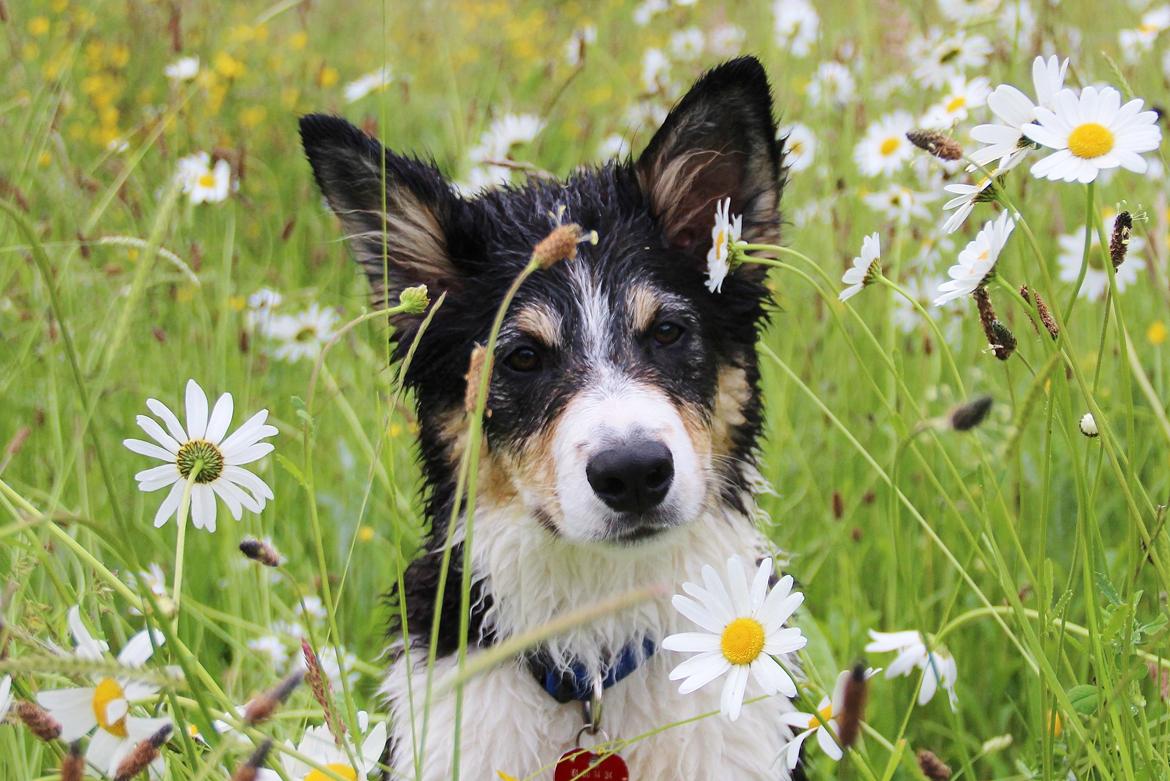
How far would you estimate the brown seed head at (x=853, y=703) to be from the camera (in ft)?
3.63

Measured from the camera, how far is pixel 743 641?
65.9 inches

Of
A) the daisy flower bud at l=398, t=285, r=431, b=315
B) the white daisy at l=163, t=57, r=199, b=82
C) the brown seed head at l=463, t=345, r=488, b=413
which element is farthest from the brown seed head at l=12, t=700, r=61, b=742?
the white daisy at l=163, t=57, r=199, b=82

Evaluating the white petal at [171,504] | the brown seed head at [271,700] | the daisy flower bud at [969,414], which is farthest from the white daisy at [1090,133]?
the white petal at [171,504]

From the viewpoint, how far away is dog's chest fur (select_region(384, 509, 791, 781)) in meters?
2.54

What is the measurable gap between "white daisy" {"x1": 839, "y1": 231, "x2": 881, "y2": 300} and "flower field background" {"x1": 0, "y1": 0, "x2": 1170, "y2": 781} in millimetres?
13

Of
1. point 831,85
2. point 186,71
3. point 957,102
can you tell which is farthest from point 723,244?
point 186,71

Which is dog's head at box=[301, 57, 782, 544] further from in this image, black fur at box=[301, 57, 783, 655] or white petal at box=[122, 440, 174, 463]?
white petal at box=[122, 440, 174, 463]

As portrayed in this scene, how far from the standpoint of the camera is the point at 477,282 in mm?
2879

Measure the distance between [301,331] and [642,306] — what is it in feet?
5.70

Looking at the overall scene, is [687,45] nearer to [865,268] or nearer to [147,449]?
[865,268]

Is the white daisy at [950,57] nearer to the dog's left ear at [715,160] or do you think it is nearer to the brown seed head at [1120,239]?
the dog's left ear at [715,160]

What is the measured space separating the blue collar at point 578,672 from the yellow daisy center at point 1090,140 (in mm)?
1606

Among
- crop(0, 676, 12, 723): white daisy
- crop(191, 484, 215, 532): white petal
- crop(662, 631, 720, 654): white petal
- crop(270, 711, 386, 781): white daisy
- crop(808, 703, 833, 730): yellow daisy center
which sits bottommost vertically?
crop(808, 703, 833, 730): yellow daisy center

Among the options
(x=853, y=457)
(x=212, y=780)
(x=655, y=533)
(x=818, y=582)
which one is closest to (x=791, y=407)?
(x=853, y=457)
